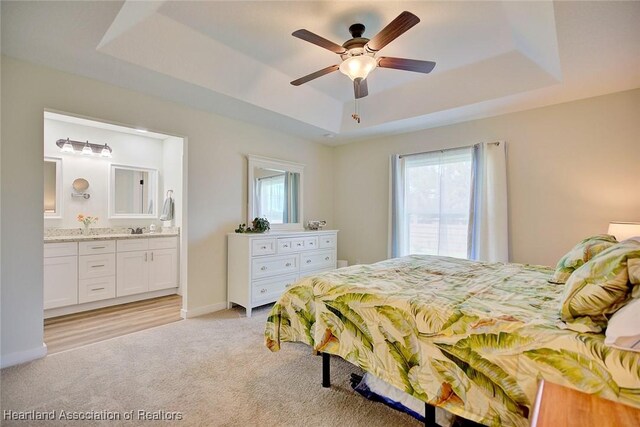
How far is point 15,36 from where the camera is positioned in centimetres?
207

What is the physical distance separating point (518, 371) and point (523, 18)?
2489 millimetres

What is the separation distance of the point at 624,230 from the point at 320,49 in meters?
3.13

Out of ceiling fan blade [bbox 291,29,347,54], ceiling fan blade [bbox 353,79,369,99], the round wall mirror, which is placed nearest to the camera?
ceiling fan blade [bbox 291,29,347,54]

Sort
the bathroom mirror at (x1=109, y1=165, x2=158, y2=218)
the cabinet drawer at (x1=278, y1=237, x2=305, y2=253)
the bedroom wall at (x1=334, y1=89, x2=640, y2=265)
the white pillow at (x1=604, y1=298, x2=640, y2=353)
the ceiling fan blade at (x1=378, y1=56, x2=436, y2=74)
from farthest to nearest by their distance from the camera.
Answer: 1. the bathroom mirror at (x1=109, y1=165, x2=158, y2=218)
2. the cabinet drawer at (x1=278, y1=237, x2=305, y2=253)
3. the bedroom wall at (x1=334, y1=89, x2=640, y2=265)
4. the ceiling fan blade at (x1=378, y1=56, x2=436, y2=74)
5. the white pillow at (x1=604, y1=298, x2=640, y2=353)

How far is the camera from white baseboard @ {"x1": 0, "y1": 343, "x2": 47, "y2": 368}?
2236 mm

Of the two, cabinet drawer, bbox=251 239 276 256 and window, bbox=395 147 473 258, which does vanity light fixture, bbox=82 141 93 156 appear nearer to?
cabinet drawer, bbox=251 239 276 256

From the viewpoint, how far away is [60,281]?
337 cm

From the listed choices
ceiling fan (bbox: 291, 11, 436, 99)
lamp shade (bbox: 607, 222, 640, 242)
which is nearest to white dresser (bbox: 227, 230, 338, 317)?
ceiling fan (bbox: 291, 11, 436, 99)

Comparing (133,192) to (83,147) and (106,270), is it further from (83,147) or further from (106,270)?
(106,270)

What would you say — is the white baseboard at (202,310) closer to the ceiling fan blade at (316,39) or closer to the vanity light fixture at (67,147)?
the vanity light fixture at (67,147)

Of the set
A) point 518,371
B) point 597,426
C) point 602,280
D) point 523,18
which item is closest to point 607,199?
point 523,18

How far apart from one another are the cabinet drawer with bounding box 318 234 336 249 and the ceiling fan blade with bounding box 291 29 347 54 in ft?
8.78

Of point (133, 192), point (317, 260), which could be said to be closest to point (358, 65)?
point (317, 260)

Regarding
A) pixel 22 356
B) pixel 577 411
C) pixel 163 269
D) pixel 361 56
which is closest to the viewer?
pixel 577 411
